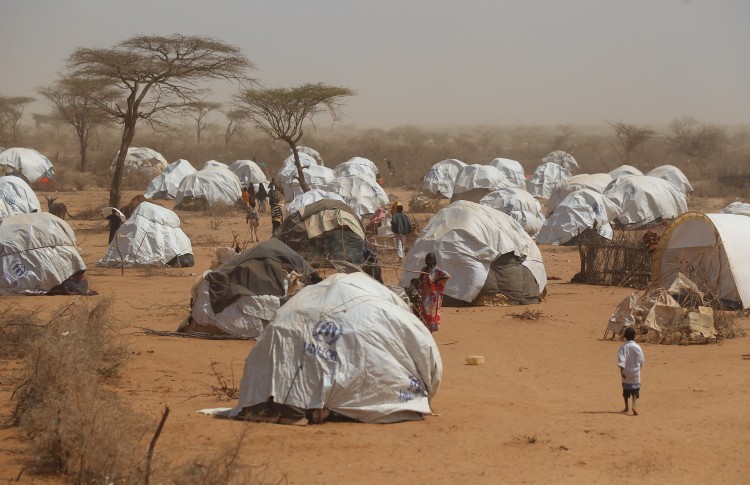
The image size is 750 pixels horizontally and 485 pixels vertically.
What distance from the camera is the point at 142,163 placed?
142ft

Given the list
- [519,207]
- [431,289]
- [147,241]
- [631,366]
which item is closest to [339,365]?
[631,366]

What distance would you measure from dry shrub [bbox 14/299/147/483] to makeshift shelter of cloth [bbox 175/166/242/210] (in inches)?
924

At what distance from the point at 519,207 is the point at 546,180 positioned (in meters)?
12.0

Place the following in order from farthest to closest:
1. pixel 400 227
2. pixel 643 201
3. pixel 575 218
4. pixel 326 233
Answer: pixel 643 201, pixel 575 218, pixel 400 227, pixel 326 233

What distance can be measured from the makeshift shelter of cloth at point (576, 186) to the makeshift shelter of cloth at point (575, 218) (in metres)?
3.51

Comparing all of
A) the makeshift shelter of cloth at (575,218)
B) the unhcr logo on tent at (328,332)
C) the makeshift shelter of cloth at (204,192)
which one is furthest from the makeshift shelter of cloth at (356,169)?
the unhcr logo on tent at (328,332)

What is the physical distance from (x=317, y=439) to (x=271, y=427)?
1.56 feet

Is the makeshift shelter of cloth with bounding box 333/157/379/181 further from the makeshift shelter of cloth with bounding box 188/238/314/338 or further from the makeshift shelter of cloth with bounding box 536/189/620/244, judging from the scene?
the makeshift shelter of cloth with bounding box 188/238/314/338

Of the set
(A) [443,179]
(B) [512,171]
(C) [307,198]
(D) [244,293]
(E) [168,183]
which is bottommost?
(E) [168,183]

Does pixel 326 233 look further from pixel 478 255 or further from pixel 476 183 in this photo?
pixel 476 183

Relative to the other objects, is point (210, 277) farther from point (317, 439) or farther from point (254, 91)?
point (254, 91)

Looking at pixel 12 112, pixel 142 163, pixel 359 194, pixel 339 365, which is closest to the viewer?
pixel 339 365

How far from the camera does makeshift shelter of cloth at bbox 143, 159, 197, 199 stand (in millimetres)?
36750

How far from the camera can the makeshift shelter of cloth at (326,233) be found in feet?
63.6
